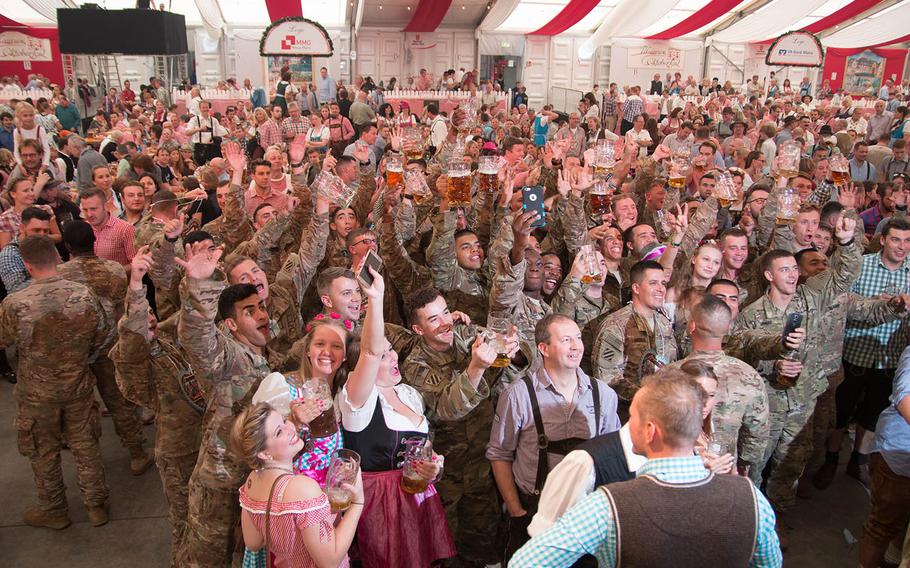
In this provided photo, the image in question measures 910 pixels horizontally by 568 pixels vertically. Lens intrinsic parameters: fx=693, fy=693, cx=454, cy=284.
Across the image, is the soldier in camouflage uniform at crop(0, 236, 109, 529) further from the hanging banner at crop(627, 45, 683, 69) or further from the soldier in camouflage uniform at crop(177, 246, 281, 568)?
the hanging banner at crop(627, 45, 683, 69)

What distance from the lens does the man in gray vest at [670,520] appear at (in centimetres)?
163

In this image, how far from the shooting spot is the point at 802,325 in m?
3.68

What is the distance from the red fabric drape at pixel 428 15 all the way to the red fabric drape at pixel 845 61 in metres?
12.9

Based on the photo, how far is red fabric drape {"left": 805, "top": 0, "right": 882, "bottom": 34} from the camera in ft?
55.1

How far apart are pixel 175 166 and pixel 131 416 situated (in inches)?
162

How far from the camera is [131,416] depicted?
4293mm

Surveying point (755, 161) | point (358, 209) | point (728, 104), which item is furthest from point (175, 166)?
point (728, 104)

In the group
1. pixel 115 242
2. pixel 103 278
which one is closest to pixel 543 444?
pixel 103 278

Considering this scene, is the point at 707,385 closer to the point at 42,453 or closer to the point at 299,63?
the point at 42,453

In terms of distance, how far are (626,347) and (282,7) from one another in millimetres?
13354

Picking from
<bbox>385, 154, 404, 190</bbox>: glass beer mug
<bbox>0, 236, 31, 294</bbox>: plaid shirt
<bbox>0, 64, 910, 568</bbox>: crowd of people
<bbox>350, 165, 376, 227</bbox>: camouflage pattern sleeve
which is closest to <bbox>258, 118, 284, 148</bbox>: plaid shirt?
<bbox>0, 64, 910, 568</bbox>: crowd of people

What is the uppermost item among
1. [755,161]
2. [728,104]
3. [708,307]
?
[728,104]

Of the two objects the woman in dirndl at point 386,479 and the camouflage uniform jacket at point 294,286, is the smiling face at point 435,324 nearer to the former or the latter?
the woman in dirndl at point 386,479

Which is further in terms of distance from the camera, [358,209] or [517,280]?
[358,209]
